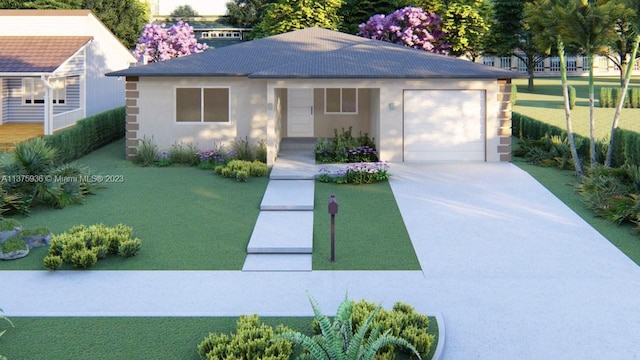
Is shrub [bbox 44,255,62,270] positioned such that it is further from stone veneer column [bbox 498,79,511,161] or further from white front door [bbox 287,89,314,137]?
white front door [bbox 287,89,314,137]

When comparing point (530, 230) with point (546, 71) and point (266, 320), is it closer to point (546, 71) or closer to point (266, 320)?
point (266, 320)

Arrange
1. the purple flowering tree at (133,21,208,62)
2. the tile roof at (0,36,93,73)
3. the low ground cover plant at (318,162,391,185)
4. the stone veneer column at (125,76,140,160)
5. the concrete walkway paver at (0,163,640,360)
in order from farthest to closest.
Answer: the purple flowering tree at (133,21,208,62)
the tile roof at (0,36,93,73)
the stone veneer column at (125,76,140,160)
the low ground cover plant at (318,162,391,185)
the concrete walkway paver at (0,163,640,360)

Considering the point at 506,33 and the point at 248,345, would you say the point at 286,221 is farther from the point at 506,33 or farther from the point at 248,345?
the point at 506,33

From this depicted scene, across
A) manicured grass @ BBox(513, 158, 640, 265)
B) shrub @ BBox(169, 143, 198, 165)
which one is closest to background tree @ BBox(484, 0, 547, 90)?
manicured grass @ BBox(513, 158, 640, 265)

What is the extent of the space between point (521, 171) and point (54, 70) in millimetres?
16668

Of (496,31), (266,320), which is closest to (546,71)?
(496,31)

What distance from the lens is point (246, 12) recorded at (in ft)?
203

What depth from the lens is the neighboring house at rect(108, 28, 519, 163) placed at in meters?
20.4

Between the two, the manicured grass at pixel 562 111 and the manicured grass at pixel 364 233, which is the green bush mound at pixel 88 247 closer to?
the manicured grass at pixel 364 233

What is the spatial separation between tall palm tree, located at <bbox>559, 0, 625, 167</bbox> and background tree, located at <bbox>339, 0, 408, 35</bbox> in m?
32.3

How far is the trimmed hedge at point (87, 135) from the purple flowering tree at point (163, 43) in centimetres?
1067

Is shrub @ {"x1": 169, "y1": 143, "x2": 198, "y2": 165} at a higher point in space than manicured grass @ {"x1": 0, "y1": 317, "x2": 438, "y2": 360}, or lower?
higher

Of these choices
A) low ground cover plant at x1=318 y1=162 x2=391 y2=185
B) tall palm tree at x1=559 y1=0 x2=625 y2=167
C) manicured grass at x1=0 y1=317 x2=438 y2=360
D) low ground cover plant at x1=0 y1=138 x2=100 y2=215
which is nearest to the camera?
manicured grass at x1=0 y1=317 x2=438 y2=360

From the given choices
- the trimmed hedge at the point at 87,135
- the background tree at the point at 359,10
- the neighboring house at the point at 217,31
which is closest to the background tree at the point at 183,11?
the neighboring house at the point at 217,31
